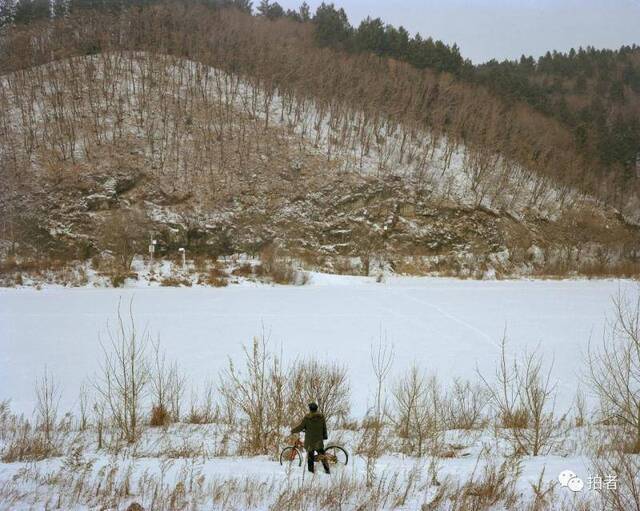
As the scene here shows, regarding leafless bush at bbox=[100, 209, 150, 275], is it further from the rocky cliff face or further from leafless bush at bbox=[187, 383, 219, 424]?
leafless bush at bbox=[187, 383, 219, 424]

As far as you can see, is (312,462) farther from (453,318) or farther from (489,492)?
(453,318)

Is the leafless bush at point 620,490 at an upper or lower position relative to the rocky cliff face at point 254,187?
lower

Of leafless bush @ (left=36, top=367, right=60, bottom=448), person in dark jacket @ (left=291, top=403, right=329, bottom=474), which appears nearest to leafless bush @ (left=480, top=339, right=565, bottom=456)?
person in dark jacket @ (left=291, top=403, right=329, bottom=474)

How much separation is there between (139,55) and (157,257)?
32776mm

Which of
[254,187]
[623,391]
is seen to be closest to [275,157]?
[254,187]

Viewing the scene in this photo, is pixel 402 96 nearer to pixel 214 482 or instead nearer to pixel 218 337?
pixel 218 337

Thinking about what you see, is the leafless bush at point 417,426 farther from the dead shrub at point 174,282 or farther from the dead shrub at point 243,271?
Result: the dead shrub at point 243,271

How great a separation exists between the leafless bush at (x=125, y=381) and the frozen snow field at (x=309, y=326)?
0.55 m

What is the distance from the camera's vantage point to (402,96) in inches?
2263

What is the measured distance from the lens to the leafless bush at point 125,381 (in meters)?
7.28

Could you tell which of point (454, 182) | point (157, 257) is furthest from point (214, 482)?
point (454, 182)

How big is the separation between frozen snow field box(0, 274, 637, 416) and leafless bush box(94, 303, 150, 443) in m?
0.55

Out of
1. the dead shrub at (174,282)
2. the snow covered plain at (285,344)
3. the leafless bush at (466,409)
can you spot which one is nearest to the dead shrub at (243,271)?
the snow covered plain at (285,344)

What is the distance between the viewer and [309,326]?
16.6 metres
